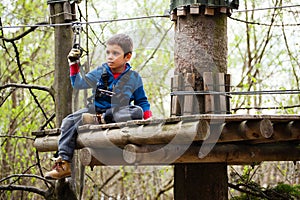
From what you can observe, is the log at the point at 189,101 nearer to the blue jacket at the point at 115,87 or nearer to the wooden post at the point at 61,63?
the blue jacket at the point at 115,87

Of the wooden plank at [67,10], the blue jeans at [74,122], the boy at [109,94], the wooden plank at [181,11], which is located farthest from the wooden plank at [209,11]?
the wooden plank at [67,10]

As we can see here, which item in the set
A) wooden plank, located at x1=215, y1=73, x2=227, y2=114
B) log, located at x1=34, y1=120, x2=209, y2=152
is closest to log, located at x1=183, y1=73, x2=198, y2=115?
wooden plank, located at x1=215, y1=73, x2=227, y2=114

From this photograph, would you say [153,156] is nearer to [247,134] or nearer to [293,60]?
[247,134]

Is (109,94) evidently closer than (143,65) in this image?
Yes

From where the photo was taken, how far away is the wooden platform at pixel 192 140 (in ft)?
10.1

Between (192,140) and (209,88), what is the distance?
0.79m

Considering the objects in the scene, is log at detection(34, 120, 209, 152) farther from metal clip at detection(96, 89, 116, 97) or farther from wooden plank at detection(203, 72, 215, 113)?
wooden plank at detection(203, 72, 215, 113)

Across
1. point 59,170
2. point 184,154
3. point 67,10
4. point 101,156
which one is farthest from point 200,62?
point 67,10

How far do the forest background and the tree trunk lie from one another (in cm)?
399

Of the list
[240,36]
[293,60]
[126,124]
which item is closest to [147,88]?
[240,36]

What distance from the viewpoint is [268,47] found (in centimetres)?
862

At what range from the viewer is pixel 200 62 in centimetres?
391

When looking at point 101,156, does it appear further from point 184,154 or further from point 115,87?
point 184,154

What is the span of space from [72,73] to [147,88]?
5263 mm
